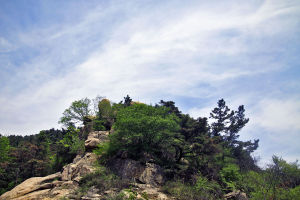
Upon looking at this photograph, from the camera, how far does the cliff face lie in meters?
17.3

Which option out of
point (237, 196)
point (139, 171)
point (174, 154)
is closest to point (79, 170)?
point (139, 171)

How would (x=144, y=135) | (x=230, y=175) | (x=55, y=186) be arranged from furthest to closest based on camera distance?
1. (x=230, y=175)
2. (x=144, y=135)
3. (x=55, y=186)

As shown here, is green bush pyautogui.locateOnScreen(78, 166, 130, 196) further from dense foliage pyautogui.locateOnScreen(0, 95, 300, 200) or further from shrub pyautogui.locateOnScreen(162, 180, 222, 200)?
shrub pyautogui.locateOnScreen(162, 180, 222, 200)

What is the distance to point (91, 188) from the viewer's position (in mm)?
17641

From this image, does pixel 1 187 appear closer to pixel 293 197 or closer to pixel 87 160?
pixel 87 160

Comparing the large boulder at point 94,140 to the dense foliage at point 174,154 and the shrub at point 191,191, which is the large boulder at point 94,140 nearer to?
the dense foliage at point 174,154

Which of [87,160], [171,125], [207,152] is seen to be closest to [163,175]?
[171,125]

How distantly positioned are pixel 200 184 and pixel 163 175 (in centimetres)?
438

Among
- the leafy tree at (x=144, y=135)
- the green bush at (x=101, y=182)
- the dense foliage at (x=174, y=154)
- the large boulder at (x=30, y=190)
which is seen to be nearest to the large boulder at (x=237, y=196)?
the dense foliage at (x=174, y=154)

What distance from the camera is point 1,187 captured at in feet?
140

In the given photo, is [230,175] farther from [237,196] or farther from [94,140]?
[94,140]

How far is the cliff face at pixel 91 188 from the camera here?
683 inches

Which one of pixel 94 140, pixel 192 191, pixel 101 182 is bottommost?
pixel 192 191

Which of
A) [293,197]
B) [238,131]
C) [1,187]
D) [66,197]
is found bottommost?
[1,187]
